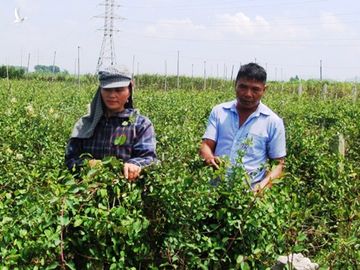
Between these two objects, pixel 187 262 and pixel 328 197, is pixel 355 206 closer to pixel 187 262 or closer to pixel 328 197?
pixel 328 197


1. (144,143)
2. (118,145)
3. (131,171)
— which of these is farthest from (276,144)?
(131,171)

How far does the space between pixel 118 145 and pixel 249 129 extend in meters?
0.78

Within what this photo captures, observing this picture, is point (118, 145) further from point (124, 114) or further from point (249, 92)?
point (249, 92)

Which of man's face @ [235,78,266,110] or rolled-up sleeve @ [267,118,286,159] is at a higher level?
man's face @ [235,78,266,110]

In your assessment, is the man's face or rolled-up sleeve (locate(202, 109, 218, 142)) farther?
rolled-up sleeve (locate(202, 109, 218, 142))

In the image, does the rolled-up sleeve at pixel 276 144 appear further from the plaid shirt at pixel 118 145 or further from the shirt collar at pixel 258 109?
the plaid shirt at pixel 118 145

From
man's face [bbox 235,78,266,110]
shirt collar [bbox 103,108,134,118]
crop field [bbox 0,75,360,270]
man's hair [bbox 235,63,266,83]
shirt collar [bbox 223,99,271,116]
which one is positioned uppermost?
man's hair [bbox 235,63,266,83]

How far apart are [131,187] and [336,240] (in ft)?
3.46

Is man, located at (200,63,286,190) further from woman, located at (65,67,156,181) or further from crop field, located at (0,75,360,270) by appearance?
woman, located at (65,67,156,181)

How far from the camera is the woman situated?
2.54m

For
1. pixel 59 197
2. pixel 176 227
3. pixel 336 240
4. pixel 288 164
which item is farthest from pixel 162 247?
pixel 288 164

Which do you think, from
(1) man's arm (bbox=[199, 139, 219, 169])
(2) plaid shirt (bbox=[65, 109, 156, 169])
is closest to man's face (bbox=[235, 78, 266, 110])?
(1) man's arm (bbox=[199, 139, 219, 169])

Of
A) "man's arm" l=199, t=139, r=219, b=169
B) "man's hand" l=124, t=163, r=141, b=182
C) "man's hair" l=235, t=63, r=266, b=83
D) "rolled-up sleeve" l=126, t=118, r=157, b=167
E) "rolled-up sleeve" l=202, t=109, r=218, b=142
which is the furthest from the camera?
"rolled-up sleeve" l=202, t=109, r=218, b=142

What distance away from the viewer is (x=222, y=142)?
3.01 m
